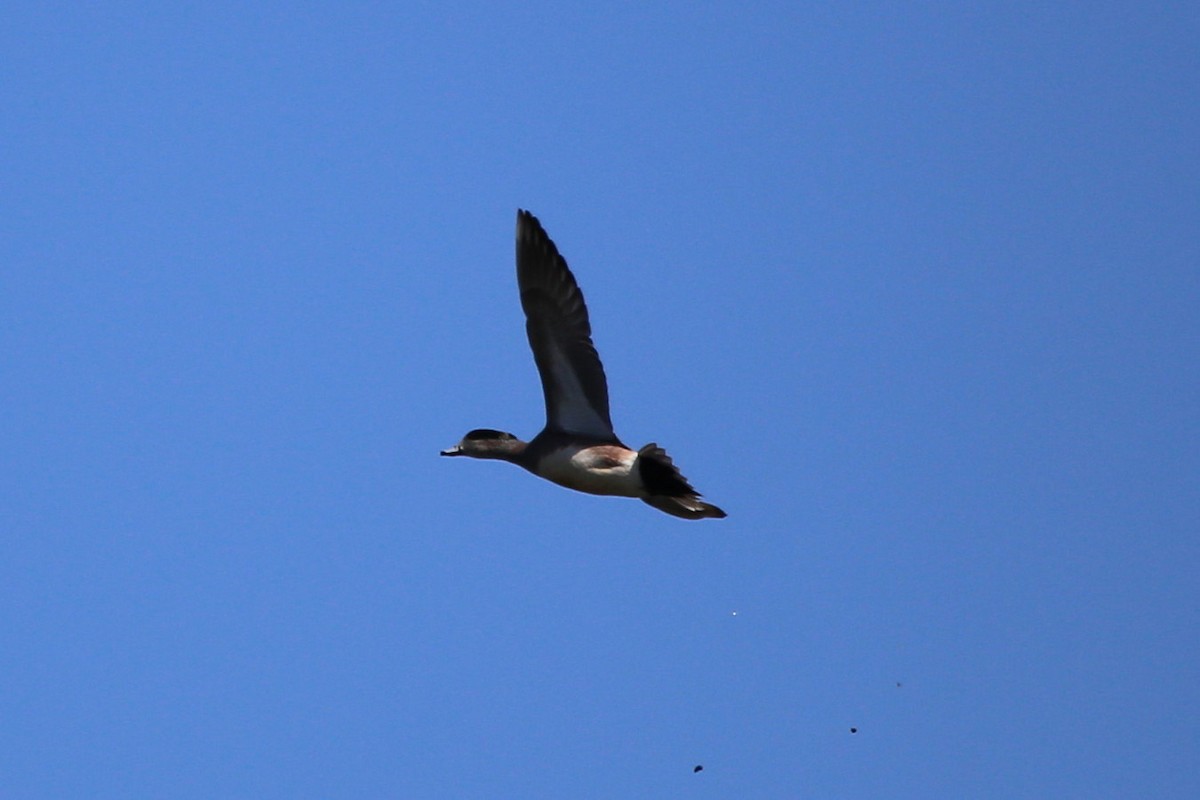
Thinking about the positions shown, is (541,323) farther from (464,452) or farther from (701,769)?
(701,769)

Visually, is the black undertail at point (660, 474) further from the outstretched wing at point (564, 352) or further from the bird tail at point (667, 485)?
the outstretched wing at point (564, 352)

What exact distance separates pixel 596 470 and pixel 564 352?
55.8 inches

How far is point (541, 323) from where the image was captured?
1930cm

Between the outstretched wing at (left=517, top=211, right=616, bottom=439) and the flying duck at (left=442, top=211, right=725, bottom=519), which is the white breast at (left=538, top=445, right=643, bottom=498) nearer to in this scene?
the flying duck at (left=442, top=211, right=725, bottom=519)

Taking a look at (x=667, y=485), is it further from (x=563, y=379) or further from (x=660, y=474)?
(x=563, y=379)

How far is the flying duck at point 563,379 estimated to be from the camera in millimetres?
18938

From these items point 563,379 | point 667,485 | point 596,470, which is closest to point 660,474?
point 667,485

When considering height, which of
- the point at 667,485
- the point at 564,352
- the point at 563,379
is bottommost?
the point at 667,485

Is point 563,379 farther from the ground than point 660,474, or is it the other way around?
point 563,379

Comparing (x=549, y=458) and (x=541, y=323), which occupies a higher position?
(x=541, y=323)

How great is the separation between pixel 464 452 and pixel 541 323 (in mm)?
1878

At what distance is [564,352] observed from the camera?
19297mm

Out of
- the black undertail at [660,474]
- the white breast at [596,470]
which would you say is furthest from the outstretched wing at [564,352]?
the black undertail at [660,474]

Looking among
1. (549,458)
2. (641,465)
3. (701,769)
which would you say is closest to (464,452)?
(549,458)
